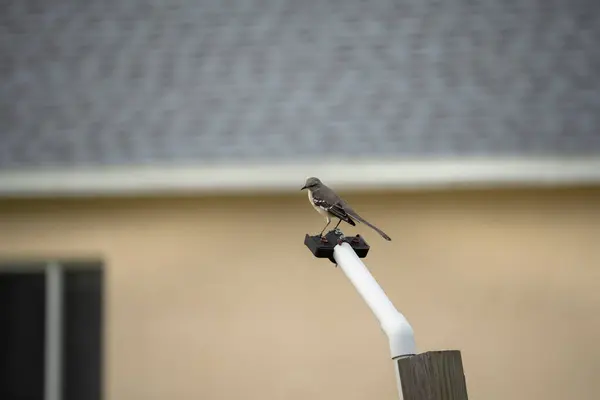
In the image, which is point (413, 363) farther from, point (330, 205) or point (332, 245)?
point (330, 205)

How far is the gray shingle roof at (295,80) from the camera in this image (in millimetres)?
7516

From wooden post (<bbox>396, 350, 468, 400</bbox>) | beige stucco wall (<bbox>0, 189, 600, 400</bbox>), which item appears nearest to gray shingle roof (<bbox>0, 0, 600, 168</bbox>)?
beige stucco wall (<bbox>0, 189, 600, 400</bbox>)

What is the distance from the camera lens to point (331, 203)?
4453 mm

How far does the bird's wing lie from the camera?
4430 mm

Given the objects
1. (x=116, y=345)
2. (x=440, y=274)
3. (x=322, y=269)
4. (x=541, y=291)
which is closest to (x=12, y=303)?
(x=116, y=345)

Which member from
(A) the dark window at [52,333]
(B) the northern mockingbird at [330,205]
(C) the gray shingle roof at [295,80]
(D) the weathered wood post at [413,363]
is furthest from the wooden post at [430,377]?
(A) the dark window at [52,333]

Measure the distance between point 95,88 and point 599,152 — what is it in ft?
11.7

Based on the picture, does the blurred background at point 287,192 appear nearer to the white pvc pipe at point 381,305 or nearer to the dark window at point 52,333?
the dark window at point 52,333

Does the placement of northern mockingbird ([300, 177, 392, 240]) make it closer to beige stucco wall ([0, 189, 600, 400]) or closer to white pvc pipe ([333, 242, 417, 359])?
white pvc pipe ([333, 242, 417, 359])

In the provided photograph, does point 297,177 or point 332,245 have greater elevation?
point 297,177

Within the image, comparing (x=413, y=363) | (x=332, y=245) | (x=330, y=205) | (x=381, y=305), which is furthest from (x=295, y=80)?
(x=413, y=363)

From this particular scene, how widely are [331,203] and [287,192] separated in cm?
298

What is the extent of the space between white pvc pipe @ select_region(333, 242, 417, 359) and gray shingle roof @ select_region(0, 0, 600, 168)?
4.21m

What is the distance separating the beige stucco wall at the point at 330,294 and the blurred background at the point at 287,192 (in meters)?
0.02
